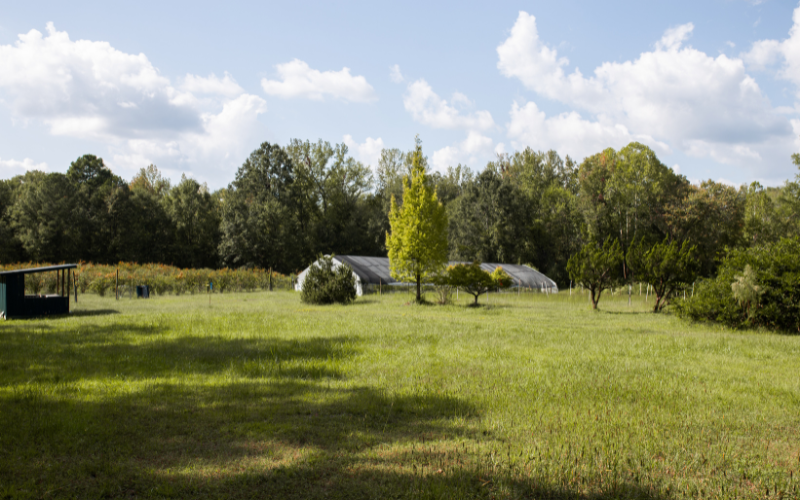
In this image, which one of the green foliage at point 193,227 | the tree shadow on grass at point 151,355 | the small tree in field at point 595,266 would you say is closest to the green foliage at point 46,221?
the green foliage at point 193,227

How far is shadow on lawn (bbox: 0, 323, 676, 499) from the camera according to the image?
4328 mm

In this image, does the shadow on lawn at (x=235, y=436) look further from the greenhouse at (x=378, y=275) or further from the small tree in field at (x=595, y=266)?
the greenhouse at (x=378, y=275)

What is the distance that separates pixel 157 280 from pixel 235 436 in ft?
105

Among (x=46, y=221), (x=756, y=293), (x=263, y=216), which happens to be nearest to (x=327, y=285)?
(x=756, y=293)

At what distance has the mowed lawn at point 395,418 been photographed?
445 cm

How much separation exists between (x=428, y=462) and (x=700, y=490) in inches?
98.2

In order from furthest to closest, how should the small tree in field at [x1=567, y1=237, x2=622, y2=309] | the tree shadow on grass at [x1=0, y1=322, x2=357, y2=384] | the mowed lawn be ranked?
1. the small tree in field at [x1=567, y1=237, x2=622, y2=309]
2. the tree shadow on grass at [x1=0, y1=322, x2=357, y2=384]
3. the mowed lawn

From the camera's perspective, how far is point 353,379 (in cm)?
846

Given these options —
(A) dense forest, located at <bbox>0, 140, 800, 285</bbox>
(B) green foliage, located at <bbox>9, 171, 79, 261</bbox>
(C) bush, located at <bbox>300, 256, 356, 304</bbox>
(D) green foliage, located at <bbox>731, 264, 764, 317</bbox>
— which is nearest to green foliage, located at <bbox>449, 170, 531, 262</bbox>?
(A) dense forest, located at <bbox>0, 140, 800, 285</bbox>

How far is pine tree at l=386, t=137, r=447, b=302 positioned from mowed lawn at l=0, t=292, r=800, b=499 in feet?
49.0

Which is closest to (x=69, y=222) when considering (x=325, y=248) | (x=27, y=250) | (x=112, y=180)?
(x=27, y=250)

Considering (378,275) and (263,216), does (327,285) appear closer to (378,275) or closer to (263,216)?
(378,275)

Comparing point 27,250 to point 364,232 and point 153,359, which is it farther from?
point 153,359

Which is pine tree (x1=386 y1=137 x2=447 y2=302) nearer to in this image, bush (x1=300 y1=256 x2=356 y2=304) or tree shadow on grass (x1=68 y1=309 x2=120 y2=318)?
bush (x1=300 y1=256 x2=356 y2=304)
